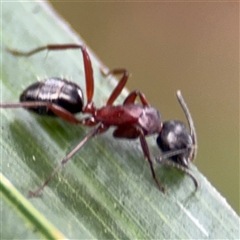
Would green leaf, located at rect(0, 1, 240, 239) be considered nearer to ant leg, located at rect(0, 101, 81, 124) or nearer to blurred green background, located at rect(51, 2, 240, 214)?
ant leg, located at rect(0, 101, 81, 124)

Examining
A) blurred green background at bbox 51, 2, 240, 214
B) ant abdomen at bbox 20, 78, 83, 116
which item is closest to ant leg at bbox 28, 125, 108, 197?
ant abdomen at bbox 20, 78, 83, 116

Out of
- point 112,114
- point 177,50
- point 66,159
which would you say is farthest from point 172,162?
point 177,50

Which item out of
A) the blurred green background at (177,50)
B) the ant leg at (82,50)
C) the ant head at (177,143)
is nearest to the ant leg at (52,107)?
the ant leg at (82,50)

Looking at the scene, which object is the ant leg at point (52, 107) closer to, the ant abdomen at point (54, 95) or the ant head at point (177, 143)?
the ant abdomen at point (54, 95)

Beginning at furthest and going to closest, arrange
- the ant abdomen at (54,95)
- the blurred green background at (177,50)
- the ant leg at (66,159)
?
the blurred green background at (177,50) < the ant abdomen at (54,95) < the ant leg at (66,159)

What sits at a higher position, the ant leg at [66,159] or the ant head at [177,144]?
the ant leg at [66,159]

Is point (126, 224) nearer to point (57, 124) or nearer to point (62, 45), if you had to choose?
point (57, 124)
